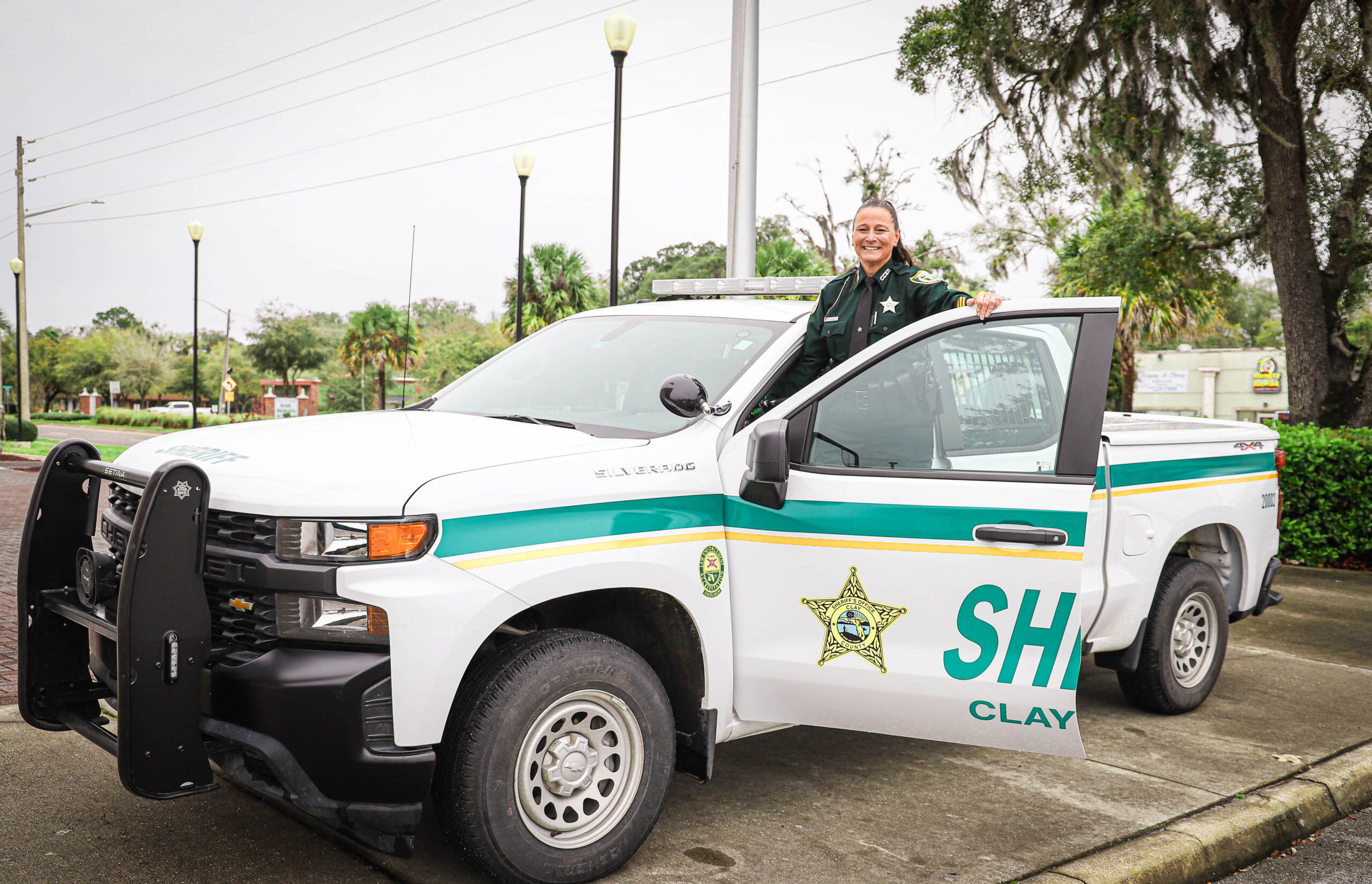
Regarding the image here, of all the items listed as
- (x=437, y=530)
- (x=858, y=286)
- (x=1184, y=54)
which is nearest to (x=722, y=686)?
(x=437, y=530)

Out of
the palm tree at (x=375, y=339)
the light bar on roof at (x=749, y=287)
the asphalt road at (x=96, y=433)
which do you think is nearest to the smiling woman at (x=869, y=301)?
the light bar on roof at (x=749, y=287)

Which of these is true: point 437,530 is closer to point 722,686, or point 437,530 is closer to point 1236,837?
point 722,686

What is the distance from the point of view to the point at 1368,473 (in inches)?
398

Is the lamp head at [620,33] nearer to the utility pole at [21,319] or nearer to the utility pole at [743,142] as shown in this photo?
the utility pole at [743,142]

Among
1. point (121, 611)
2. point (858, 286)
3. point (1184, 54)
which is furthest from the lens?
point (1184, 54)

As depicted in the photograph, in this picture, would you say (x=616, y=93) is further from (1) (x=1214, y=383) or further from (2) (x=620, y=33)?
(1) (x=1214, y=383)

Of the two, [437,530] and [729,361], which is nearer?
[437,530]

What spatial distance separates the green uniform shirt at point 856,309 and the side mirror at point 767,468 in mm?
524

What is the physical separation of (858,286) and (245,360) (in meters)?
85.1

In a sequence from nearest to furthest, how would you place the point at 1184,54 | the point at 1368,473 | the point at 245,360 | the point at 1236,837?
1. the point at 1236,837
2. the point at 1368,473
3. the point at 1184,54
4. the point at 245,360

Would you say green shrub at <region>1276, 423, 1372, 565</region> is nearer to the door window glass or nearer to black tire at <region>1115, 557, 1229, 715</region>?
black tire at <region>1115, 557, 1229, 715</region>

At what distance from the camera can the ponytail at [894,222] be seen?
14.5ft

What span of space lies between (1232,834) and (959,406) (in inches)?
71.7

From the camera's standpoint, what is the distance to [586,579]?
3.21 m
